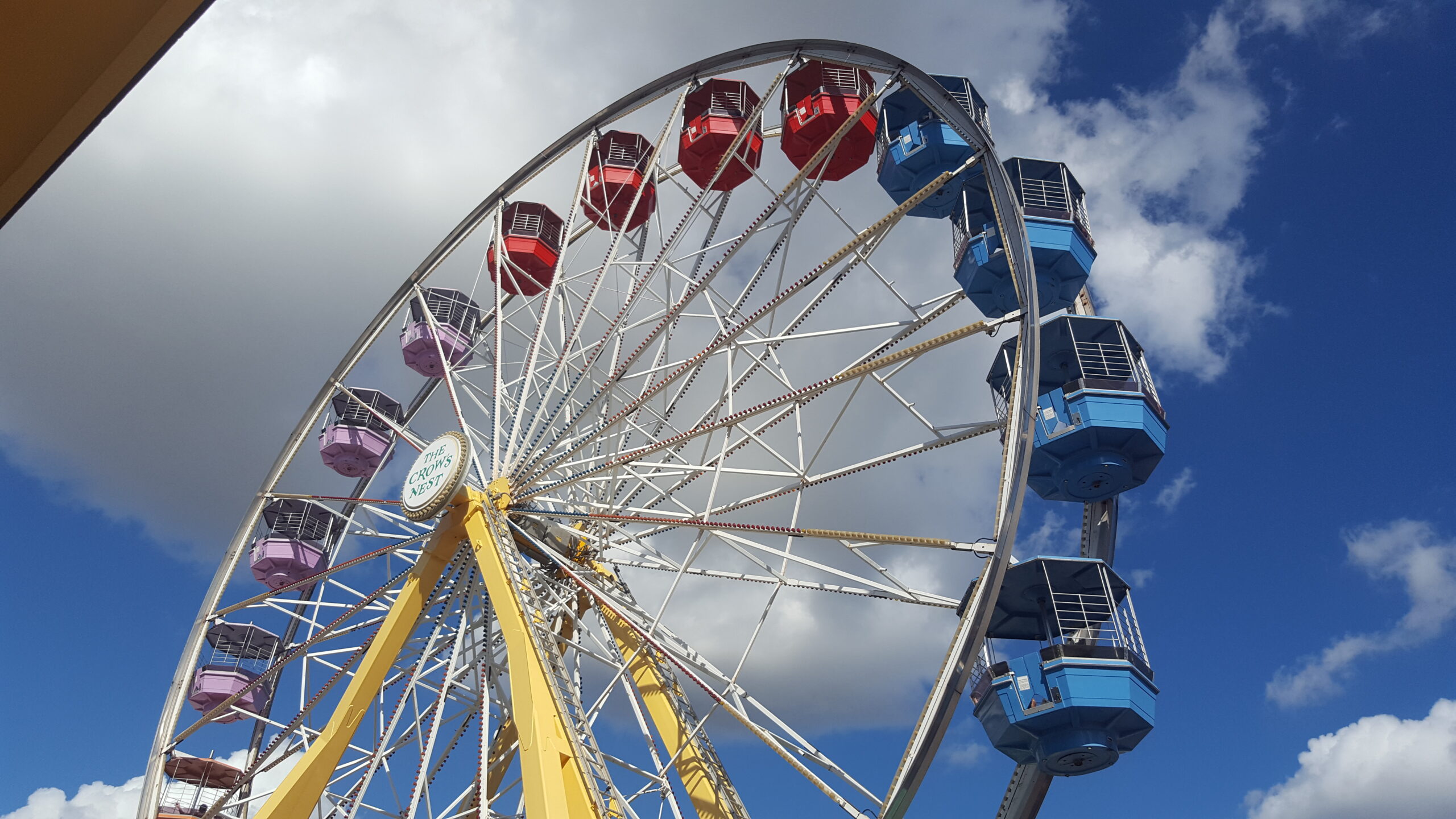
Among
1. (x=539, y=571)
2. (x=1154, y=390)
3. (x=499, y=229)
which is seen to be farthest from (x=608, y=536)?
(x=1154, y=390)

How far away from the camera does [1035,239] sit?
1140 centimetres

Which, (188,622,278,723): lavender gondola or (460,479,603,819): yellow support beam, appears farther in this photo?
(188,622,278,723): lavender gondola

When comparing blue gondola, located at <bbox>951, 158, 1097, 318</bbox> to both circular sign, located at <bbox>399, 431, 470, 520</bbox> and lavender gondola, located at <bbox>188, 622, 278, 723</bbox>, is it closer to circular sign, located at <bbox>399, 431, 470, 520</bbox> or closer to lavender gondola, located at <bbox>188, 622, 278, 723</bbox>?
circular sign, located at <bbox>399, 431, 470, 520</bbox>

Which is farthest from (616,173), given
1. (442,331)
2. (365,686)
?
(365,686)

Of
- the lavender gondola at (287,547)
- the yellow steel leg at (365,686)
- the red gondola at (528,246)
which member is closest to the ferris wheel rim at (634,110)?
the red gondola at (528,246)

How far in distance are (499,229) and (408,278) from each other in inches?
71.5

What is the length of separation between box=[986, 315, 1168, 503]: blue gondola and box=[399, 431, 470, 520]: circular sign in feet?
19.9

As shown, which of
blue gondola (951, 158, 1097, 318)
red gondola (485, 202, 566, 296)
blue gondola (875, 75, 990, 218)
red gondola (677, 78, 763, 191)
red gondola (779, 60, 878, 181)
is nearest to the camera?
blue gondola (951, 158, 1097, 318)

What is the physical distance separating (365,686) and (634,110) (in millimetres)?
8012

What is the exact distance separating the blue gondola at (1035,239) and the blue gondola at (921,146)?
1.02 ft

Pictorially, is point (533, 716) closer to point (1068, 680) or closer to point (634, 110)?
point (1068, 680)

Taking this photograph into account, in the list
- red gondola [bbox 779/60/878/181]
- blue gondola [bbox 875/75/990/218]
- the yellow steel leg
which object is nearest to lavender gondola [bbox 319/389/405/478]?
the yellow steel leg

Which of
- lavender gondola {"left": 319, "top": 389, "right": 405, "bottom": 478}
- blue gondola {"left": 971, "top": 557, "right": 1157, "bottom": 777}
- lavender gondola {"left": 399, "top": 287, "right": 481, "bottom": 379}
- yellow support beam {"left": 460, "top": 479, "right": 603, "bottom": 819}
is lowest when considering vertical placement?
yellow support beam {"left": 460, "top": 479, "right": 603, "bottom": 819}

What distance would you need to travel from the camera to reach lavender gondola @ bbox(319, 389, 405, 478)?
16.8 metres
